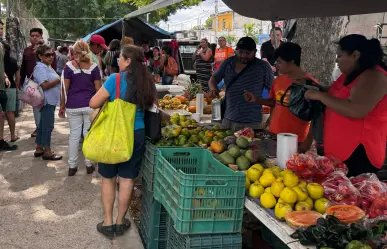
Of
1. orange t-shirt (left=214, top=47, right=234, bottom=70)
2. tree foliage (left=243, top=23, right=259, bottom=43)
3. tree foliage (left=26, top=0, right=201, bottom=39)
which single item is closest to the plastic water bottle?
orange t-shirt (left=214, top=47, right=234, bottom=70)

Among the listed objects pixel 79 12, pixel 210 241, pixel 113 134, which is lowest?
pixel 210 241

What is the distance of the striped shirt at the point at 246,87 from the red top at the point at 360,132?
5.71ft

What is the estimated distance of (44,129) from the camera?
21.6ft

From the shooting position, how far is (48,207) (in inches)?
195

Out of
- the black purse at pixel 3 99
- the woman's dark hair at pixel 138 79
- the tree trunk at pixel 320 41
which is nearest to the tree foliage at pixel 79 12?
the tree trunk at pixel 320 41

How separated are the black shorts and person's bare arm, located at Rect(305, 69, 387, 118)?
1.86 meters

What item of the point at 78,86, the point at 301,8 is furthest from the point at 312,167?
Answer: the point at 78,86

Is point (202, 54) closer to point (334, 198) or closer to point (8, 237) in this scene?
point (8, 237)

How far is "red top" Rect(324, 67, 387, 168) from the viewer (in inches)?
118

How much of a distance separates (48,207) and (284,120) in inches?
118

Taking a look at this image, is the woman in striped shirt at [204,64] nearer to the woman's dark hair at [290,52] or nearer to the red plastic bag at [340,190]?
the woman's dark hair at [290,52]

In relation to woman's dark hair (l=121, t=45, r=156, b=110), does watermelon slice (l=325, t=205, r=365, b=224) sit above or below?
below

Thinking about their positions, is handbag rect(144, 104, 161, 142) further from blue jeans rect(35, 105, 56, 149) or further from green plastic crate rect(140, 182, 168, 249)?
blue jeans rect(35, 105, 56, 149)

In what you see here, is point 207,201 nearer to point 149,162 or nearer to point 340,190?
point 340,190
